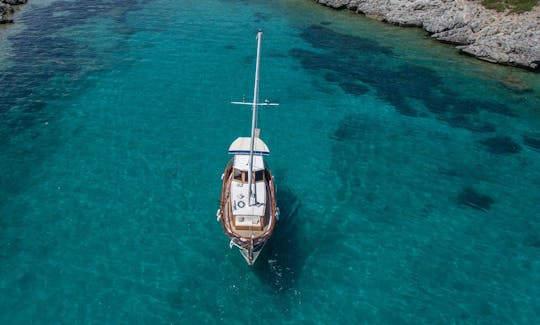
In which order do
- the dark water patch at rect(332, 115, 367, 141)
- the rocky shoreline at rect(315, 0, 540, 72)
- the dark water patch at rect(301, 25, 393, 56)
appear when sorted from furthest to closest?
the dark water patch at rect(301, 25, 393, 56) → the rocky shoreline at rect(315, 0, 540, 72) → the dark water patch at rect(332, 115, 367, 141)

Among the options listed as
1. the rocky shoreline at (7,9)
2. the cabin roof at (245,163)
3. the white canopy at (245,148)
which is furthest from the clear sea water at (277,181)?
the rocky shoreline at (7,9)

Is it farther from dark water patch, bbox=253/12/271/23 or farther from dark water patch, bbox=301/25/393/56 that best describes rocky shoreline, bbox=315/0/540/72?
dark water patch, bbox=253/12/271/23

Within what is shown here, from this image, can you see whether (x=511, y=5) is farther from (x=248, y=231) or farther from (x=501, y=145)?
(x=248, y=231)

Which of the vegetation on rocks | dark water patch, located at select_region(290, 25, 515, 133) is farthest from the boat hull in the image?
the vegetation on rocks

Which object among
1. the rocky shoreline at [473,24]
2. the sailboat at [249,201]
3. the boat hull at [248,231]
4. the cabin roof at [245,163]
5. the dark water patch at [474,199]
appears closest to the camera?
the boat hull at [248,231]

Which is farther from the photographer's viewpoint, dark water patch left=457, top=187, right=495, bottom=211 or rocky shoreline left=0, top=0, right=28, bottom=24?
rocky shoreline left=0, top=0, right=28, bottom=24

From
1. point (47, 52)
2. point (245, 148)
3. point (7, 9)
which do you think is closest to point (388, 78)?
point (245, 148)

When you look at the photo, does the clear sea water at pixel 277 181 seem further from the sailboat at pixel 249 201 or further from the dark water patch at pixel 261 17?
the dark water patch at pixel 261 17
